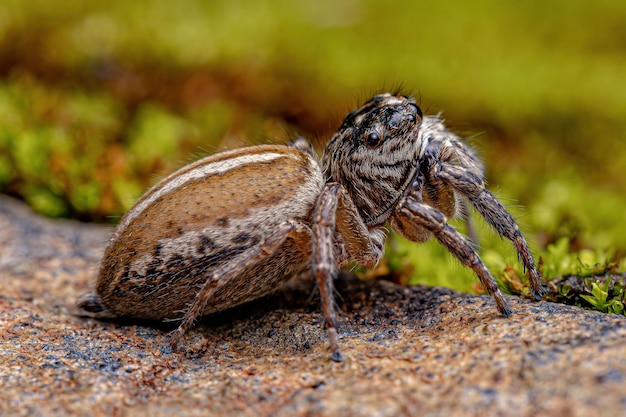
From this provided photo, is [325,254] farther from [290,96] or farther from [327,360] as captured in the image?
[290,96]

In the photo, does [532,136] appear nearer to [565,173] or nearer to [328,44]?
[565,173]

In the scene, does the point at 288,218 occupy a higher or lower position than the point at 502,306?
higher

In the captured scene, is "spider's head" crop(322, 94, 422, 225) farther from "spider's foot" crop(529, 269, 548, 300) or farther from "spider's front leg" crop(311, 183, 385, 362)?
"spider's foot" crop(529, 269, 548, 300)

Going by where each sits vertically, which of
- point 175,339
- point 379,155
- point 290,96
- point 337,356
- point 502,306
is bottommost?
point 175,339

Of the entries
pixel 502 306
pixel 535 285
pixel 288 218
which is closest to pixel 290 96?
pixel 288 218

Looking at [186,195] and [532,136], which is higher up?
[532,136]

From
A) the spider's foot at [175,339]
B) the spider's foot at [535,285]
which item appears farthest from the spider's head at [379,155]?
the spider's foot at [175,339]

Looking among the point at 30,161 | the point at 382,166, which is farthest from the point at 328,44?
the point at 382,166
